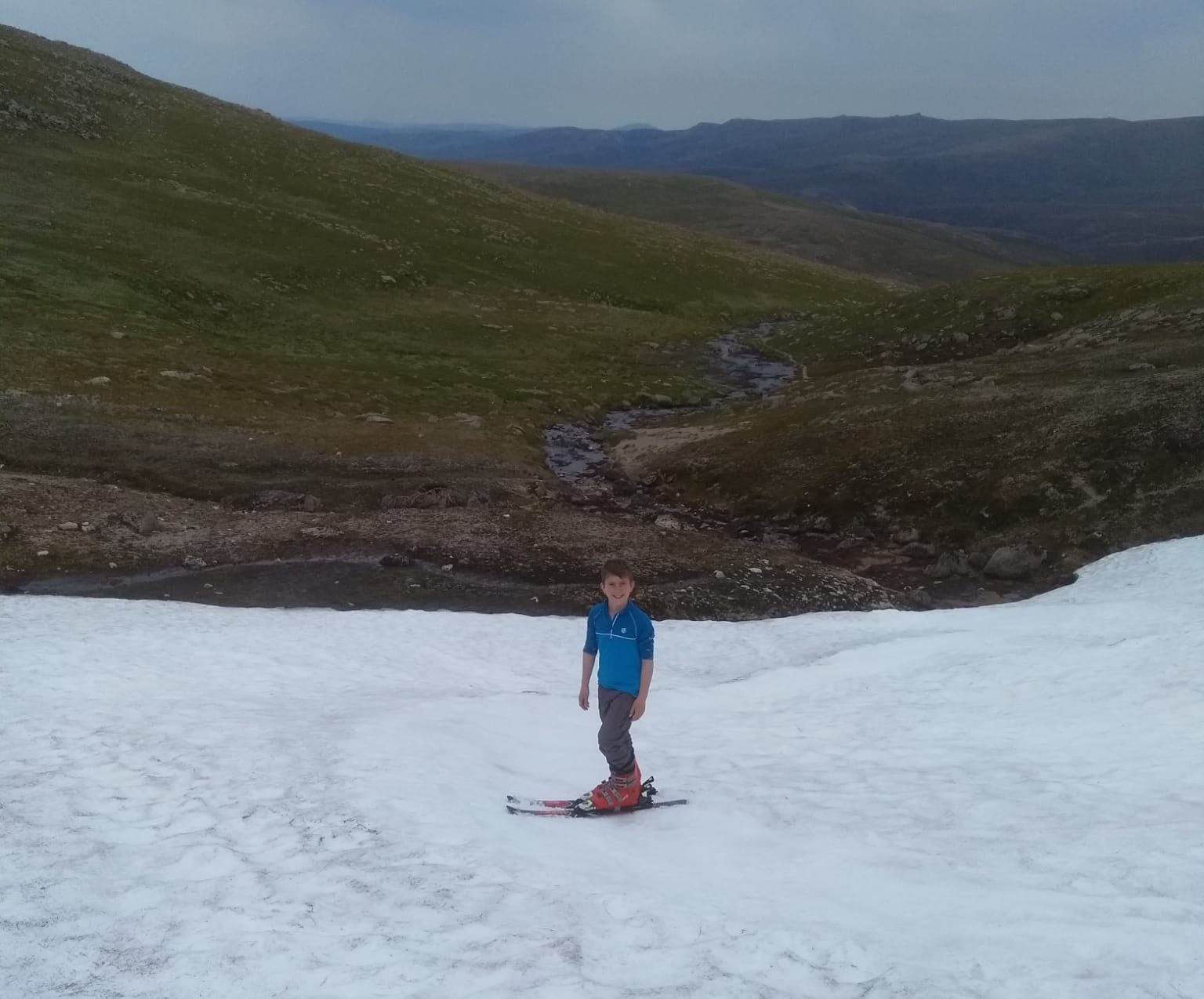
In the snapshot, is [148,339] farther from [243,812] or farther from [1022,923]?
[1022,923]

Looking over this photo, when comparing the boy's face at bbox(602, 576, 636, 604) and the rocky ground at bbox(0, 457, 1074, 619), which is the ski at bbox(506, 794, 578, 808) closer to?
the boy's face at bbox(602, 576, 636, 604)

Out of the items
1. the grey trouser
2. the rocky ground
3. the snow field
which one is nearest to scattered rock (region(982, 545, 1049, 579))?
the rocky ground

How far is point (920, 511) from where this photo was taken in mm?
31078

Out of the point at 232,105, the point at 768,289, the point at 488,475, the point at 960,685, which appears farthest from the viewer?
the point at 232,105

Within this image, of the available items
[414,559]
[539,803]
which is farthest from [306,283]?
[539,803]

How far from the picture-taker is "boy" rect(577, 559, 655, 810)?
10297 mm

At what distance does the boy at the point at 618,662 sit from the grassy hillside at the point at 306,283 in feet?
99.1

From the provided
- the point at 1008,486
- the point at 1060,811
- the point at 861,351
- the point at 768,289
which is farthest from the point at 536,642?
the point at 768,289

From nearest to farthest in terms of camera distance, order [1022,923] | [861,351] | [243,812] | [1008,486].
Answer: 1. [1022,923]
2. [243,812]
3. [1008,486]
4. [861,351]

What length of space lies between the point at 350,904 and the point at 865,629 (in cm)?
1727

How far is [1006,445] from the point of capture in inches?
1283

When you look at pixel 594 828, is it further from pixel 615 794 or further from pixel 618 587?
pixel 618 587

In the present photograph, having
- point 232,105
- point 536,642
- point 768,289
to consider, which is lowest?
point 536,642

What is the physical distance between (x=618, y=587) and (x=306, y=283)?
65860mm
